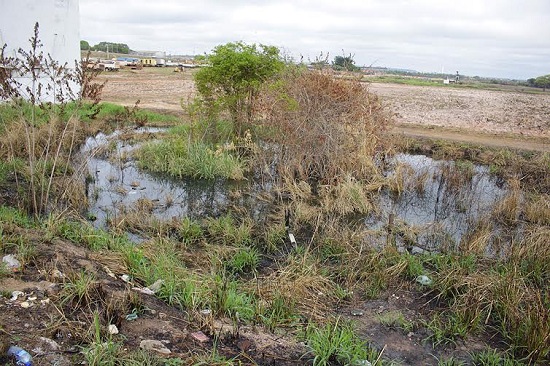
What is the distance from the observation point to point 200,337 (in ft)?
12.2

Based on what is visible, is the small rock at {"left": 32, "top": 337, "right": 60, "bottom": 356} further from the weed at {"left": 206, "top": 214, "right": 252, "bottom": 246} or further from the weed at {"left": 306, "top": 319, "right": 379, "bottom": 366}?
the weed at {"left": 206, "top": 214, "right": 252, "bottom": 246}

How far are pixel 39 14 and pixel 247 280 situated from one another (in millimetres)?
13836

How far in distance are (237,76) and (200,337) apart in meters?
8.27

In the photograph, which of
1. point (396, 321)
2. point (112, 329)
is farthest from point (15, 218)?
point (396, 321)

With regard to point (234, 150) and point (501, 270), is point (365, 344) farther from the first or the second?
point (234, 150)

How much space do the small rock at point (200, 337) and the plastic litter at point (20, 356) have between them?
120 cm

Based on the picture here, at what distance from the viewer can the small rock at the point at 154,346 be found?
133 inches

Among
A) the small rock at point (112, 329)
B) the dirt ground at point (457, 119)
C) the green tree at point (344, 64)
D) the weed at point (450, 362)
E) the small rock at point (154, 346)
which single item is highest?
the green tree at point (344, 64)

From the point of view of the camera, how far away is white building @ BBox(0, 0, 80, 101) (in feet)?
47.5

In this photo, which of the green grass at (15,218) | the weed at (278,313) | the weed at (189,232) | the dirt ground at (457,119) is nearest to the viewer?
the weed at (278,313)

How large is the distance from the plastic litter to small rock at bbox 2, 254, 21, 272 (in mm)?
1426

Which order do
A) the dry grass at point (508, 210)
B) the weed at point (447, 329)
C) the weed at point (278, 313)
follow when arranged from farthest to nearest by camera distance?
the dry grass at point (508, 210) → the weed at point (447, 329) → the weed at point (278, 313)

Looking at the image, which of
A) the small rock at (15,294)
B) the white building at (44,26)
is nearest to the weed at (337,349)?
the small rock at (15,294)

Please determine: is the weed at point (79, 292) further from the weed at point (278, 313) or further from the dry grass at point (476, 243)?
the dry grass at point (476, 243)
